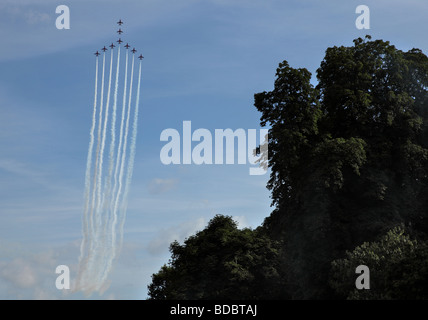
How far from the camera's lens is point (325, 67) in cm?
4500

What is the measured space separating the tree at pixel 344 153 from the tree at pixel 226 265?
313 inches

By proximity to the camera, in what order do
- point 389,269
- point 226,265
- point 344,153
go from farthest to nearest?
point 226,265
point 344,153
point 389,269

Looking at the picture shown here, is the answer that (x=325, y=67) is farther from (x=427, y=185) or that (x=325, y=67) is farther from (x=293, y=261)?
(x=293, y=261)

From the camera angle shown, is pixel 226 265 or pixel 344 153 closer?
pixel 344 153

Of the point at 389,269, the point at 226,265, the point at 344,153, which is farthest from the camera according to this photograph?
the point at 226,265

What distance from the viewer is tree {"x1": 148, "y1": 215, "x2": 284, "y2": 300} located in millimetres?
48906

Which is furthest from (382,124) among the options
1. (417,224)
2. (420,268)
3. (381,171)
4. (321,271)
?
(420,268)

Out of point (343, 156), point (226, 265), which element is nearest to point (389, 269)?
point (343, 156)

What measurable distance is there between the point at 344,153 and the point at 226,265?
1643cm

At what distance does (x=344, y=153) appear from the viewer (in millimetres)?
37812

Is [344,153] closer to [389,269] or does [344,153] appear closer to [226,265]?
[389,269]

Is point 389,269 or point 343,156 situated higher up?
point 343,156

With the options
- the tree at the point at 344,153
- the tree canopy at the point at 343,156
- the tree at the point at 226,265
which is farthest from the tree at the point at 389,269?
the tree at the point at 226,265

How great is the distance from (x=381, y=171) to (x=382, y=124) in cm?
426
